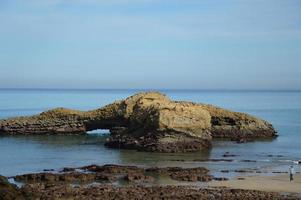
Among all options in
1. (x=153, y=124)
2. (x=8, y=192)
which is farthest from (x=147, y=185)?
(x=153, y=124)

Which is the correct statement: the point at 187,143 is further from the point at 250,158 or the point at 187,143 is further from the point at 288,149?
the point at 288,149

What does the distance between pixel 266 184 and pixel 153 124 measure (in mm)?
17684

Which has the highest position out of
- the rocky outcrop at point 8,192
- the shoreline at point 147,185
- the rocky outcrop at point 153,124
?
the rocky outcrop at point 153,124

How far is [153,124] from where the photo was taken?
158ft

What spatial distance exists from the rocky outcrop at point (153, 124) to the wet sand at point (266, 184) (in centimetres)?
1378

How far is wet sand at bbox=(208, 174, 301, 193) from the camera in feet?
99.6

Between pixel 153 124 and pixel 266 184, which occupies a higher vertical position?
pixel 153 124

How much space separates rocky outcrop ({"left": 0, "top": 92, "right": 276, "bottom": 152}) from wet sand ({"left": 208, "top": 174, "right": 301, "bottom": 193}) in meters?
13.8

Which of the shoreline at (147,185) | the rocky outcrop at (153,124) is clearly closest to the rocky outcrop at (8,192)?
the shoreline at (147,185)

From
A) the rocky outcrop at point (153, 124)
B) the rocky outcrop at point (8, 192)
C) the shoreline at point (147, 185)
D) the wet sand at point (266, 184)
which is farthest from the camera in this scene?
the rocky outcrop at point (153, 124)

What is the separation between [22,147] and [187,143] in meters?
14.8

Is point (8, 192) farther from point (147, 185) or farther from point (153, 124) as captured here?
point (153, 124)

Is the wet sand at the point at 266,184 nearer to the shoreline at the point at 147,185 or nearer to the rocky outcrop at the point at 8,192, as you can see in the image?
the shoreline at the point at 147,185

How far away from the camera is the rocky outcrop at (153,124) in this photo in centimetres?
4759
